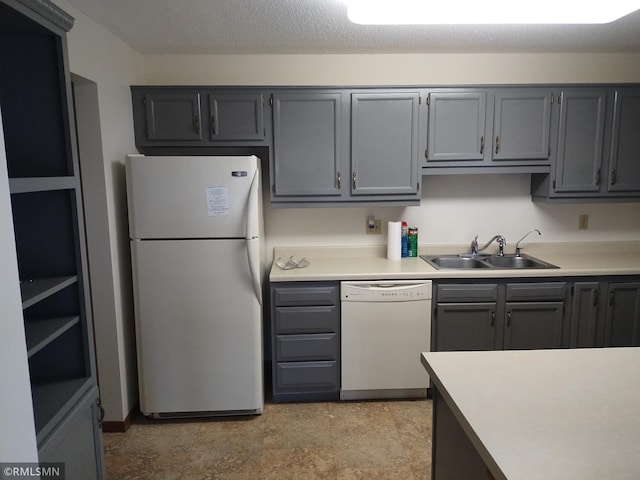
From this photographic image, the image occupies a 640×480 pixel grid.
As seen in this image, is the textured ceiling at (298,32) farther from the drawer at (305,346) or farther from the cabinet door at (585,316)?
the drawer at (305,346)

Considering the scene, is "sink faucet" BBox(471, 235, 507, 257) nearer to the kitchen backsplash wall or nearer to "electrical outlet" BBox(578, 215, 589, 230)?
the kitchen backsplash wall

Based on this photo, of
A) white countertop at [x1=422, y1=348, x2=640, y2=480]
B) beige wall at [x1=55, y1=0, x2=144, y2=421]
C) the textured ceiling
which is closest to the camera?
white countertop at [x1=422, y1=348, x2=640, y2=480]

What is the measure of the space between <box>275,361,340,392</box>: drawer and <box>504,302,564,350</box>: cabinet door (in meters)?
1.19

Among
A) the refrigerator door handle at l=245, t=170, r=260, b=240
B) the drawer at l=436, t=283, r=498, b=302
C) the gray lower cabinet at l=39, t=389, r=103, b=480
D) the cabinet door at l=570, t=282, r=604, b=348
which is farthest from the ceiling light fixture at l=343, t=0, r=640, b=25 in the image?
the gray lower cabinet at l=39, t=389, r=103, b=480

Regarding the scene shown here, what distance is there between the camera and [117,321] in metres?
2.61

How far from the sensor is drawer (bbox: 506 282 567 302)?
9.46ft

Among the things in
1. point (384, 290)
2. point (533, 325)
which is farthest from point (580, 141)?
point (384, 290)

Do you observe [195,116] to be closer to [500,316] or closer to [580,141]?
[500,316]

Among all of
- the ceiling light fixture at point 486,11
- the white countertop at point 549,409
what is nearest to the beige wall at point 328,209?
the ceiling light fixture at point 486,11

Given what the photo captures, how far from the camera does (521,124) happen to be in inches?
117

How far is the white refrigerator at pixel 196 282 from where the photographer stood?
254 cm

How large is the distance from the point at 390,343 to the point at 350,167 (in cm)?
122

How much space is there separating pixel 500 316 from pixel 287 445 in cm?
160

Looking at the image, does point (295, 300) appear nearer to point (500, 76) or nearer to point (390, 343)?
point (390, 343)
